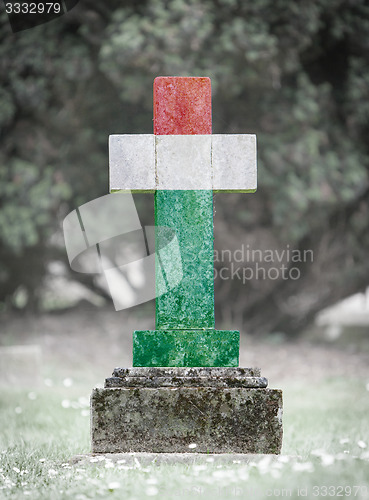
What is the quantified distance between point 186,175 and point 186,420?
4.78ft

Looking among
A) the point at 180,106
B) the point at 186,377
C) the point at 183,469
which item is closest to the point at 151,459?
the point at 183,469

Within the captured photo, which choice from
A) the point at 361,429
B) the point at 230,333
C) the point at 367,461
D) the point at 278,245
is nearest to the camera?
the point at 367,461

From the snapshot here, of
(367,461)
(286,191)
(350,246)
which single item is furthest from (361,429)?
(350,246)

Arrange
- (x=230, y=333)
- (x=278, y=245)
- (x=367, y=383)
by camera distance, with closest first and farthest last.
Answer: (x=230, y=333)
(x=367, y=383)
(x=278, y=245)

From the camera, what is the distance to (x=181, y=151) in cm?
380

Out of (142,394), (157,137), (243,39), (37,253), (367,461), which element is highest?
(243,39)

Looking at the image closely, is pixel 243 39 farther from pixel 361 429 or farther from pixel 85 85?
pixel 361 429

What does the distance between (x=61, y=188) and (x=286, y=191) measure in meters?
3.06

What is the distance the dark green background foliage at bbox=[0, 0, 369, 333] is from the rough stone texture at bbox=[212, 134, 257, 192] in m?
4.17

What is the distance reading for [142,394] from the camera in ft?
11.3

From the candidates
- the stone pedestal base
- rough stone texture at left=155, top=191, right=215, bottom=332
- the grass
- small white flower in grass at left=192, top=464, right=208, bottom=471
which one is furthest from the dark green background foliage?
small white flower in grass at left=192, top=464, right=208, bottom=471
